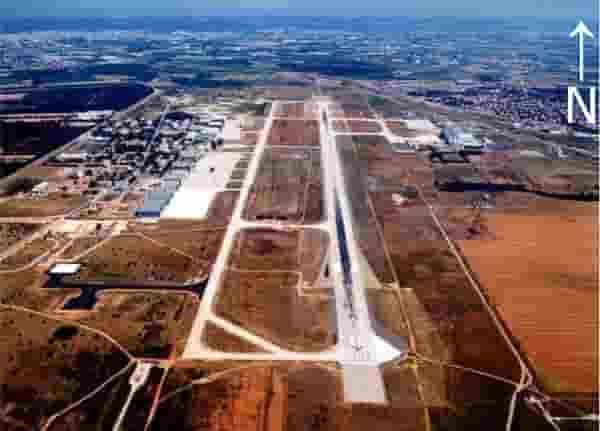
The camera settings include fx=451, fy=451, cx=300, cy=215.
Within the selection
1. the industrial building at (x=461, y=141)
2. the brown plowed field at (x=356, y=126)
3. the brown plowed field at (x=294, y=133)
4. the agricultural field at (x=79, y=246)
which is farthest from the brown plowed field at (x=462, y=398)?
the brown plowed field at (x=356, y=126)

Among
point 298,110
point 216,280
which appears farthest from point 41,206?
point 298,110

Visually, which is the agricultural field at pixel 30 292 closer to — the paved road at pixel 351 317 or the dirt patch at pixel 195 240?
the dirt patch at pixel 195 240

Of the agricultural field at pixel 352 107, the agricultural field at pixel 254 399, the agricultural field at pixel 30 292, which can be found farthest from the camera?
the agricultural field at pixel 352 107

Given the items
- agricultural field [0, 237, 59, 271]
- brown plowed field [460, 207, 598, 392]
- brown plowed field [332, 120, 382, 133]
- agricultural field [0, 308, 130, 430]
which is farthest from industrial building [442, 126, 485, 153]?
agricultural field [0, 308, 130, 430]

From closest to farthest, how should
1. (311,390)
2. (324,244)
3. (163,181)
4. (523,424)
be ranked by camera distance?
(523,424)
(311,390)
(324,244)
(163,181)

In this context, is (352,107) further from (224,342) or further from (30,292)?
(224,342)

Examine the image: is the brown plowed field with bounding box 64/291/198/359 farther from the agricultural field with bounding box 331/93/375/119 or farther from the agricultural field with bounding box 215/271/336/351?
the agricultural field with bounding box 331/93/375/119

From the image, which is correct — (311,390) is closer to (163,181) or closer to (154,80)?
(163,181)

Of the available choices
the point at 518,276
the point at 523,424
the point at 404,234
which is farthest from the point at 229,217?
the point at 523,424
